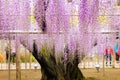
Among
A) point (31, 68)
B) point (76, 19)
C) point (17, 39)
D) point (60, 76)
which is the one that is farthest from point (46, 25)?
point (31, 68)

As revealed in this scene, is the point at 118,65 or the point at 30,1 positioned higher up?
the point at 30,1

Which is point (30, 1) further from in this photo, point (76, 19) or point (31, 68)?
point (31, 68)

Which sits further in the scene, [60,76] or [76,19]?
[60,76]

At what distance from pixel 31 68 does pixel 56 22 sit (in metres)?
4.97

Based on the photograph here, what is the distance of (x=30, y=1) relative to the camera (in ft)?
14.1

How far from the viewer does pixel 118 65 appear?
9891 millimetres

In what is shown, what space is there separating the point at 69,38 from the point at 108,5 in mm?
867

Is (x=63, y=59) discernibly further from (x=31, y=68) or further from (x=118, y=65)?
(x=118, y=65)

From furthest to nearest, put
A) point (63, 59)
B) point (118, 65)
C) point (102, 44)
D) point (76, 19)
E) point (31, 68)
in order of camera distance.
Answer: point (118, 65)
point (31, 68)
point (102, 44)
point (63, 59)
point (76, 19)

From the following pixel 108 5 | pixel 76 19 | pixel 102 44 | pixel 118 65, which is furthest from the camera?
pixel 118 65

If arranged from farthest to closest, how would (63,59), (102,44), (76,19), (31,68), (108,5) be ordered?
(31,68)
(102,44)
(63,59)
(76,19)
(108,5)

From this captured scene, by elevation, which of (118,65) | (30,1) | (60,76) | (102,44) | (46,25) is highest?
(30,1)

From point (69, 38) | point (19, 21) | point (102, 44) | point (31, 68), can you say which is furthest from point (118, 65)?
point (19, 21)

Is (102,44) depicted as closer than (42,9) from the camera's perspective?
No
